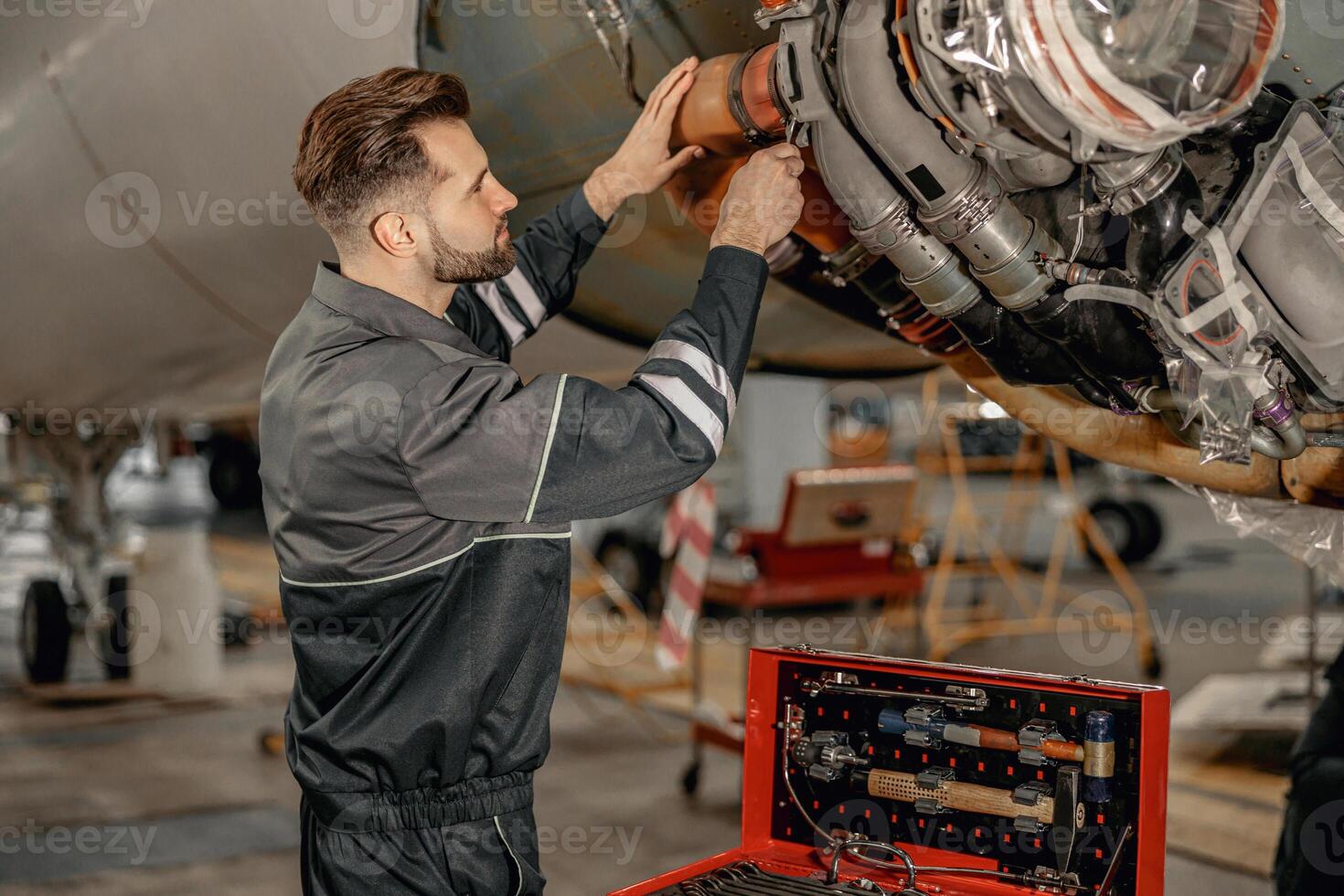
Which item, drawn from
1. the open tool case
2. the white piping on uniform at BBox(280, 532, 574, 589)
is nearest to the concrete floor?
the open tool case

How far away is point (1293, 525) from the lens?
6.93 feet

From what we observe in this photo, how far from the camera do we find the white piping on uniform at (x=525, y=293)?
194 cm

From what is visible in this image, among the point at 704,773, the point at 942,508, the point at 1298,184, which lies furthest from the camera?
the point at 942,508

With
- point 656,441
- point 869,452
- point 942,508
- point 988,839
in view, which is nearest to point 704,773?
point 988,839

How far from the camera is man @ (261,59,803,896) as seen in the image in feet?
4.53

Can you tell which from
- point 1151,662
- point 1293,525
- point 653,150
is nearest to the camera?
point 653,150

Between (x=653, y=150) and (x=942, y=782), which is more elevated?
(x=653, y=150)

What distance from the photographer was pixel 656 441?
137 cm

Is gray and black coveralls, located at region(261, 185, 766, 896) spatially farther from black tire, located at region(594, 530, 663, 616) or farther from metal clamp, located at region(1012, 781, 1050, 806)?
black tire, located at region(594, 530, 663, 616)

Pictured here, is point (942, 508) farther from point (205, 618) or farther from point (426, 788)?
point (426, 788)

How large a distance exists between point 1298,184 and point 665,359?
2.36ft

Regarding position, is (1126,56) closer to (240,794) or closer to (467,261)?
(467,261)

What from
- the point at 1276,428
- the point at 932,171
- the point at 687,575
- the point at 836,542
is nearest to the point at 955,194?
the point at 932,171

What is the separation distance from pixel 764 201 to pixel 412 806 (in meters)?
0.91
